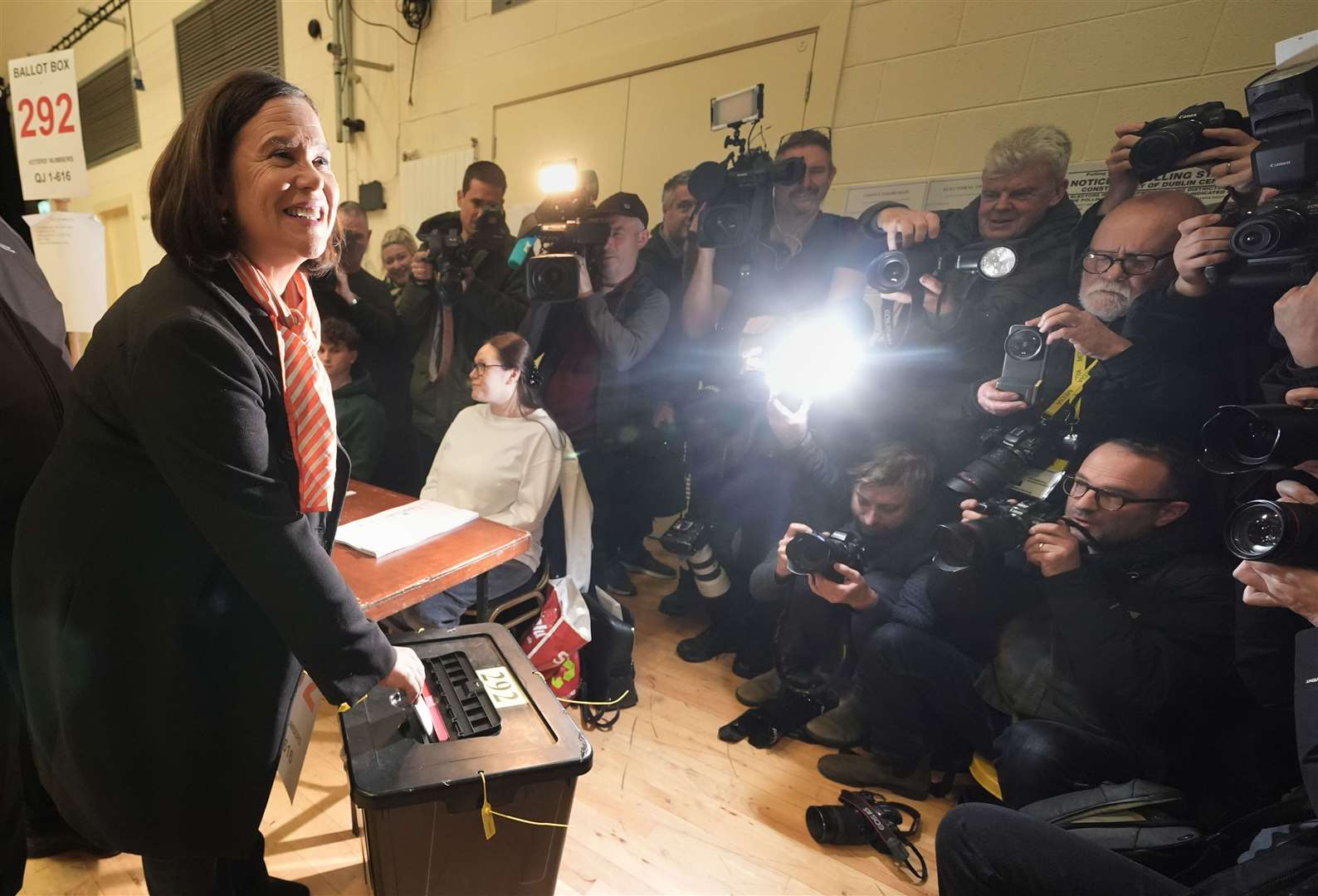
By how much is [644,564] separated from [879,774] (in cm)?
151

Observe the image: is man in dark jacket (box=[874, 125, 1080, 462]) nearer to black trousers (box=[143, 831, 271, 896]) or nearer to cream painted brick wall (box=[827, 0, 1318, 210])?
cream painted brick wall (box=[827, 0, 1318, 210])

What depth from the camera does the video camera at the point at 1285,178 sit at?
45.0 inches

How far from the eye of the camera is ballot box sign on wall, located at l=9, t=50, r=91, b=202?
1655 millimetres

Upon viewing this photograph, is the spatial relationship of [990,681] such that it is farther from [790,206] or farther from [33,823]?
[33,823]

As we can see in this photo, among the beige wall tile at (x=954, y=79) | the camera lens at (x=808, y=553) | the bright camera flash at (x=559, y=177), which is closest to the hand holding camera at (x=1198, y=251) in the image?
the beige wall tile at (x=954, y=79)

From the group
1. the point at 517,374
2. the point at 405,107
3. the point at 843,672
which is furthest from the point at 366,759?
the point at 405,107

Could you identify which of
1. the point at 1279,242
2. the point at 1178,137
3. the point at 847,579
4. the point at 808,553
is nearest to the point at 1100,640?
the point at 847,579

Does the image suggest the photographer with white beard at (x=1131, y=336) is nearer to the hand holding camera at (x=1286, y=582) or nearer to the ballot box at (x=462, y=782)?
the hand holding camera at (x=1286, y=582)

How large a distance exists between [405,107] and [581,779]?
371 centimetres

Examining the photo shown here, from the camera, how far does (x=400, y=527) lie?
4.97 feet

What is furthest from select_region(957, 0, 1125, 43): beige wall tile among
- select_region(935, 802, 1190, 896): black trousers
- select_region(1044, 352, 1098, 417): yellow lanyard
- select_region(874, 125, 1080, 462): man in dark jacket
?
select_region(935, 802, 1190, 896): black trousers

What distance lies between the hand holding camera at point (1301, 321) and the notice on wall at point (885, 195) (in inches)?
37.8

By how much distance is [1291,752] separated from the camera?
1250mm

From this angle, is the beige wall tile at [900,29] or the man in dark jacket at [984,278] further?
the beige wall tile at [900,29]
